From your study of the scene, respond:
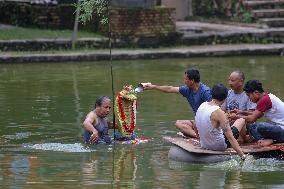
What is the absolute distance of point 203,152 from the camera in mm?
13336

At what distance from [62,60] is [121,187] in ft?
47.5

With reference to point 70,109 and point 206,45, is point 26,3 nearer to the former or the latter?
Answer: point 206,45

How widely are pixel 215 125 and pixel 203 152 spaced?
15.6 inches

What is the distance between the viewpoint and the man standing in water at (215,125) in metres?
13.1

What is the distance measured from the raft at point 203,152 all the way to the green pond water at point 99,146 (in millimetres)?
119

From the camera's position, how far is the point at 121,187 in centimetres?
1191

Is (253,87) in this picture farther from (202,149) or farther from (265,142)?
(202,149)

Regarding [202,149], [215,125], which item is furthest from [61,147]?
[215,125]

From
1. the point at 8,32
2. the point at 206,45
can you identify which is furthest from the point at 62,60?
the point at 206,45

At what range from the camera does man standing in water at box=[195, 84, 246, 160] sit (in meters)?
13.1

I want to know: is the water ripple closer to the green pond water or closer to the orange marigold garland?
the green pond water

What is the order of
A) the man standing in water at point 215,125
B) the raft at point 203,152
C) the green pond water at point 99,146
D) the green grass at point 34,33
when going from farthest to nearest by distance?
1. the green grass at point 34,33
2. the raft at point 203,152
3. the man standing in water at point 215,125
4. the green pond water at point 99,146

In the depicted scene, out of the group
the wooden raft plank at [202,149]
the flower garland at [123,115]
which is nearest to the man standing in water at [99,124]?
the flower garland at [123,115]

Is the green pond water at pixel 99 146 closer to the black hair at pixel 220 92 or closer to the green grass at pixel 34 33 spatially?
the black hair at pixel 220 92
